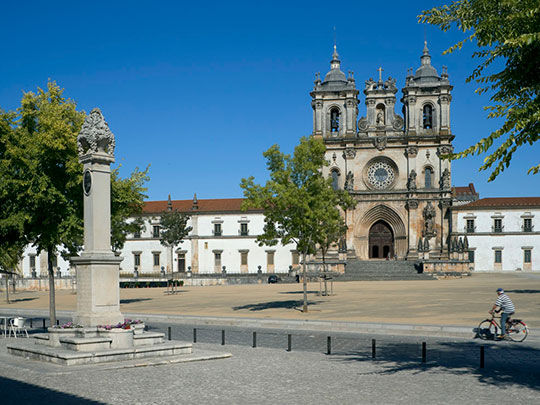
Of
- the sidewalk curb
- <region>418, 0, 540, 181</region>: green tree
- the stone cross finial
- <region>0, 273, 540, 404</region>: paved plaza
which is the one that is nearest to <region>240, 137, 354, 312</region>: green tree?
the sidewalk curb

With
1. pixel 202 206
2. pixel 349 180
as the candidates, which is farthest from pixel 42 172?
pixel 202 206

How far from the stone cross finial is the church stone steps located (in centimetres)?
4920

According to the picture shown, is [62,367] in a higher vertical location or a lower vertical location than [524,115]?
lower

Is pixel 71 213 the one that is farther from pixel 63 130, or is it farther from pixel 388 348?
pixel 388 348

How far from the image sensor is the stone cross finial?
16.4 m

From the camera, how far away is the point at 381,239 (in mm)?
77125

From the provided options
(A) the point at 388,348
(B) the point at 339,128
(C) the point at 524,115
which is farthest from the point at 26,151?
(B) the point at 339,128

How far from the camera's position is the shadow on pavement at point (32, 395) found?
10156 millimetres

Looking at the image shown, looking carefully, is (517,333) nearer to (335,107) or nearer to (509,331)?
(509,331)

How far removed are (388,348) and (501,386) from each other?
18.3ft

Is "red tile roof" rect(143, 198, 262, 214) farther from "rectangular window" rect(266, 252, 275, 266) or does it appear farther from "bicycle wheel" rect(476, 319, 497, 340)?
"bicycle wheel" rect(476, 319, 497, 340)

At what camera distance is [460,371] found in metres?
13.0

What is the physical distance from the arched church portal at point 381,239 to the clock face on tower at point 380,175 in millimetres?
4779

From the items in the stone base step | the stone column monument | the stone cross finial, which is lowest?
the stone base step
